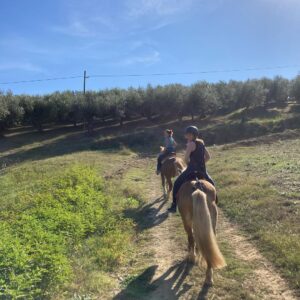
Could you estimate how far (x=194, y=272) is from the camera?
8.38 meters

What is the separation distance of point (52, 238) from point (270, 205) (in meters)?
7.23

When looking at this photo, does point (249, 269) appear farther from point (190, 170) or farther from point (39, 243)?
point (39, 243)

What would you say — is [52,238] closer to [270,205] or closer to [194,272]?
[194,272]

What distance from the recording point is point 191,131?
956 cm

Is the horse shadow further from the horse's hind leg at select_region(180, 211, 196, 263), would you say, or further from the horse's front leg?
the horse's front leg

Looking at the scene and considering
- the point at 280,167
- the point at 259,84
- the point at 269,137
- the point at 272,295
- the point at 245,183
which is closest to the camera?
the point at 272,295

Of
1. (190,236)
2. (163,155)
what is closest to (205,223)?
(190,236)

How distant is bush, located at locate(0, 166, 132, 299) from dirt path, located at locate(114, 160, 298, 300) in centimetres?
112

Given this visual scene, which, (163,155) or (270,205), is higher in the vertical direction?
(163,155)

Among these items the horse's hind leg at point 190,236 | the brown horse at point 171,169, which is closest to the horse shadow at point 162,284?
the horse's hind leg at point 190,236

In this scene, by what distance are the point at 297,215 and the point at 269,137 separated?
30247 mm

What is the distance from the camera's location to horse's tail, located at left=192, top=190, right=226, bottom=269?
744 centimetres

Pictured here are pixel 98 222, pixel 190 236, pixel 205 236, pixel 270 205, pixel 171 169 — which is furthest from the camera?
pixel 171 169

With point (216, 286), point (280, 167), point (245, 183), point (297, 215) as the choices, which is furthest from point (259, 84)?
point (216, 286)
